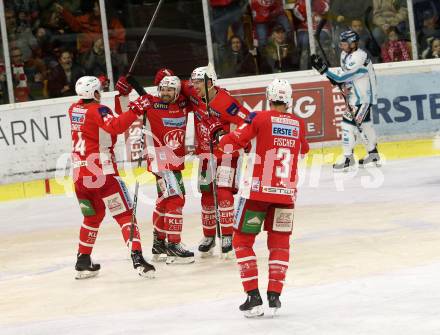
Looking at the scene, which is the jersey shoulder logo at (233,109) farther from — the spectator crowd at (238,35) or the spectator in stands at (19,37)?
the spectator in stands at (19,37)

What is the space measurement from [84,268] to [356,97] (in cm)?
628

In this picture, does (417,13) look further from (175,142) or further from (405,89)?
(175,142)

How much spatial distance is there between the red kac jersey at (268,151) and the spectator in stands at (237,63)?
8.80 m

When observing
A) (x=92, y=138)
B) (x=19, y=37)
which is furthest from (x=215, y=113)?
(x=19, y=37)

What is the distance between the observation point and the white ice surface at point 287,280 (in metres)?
7.33

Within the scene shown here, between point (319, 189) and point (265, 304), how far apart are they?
5.70 meters

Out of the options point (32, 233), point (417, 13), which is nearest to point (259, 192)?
point (32, 233)

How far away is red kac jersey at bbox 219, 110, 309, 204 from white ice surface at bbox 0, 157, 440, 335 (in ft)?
2.63

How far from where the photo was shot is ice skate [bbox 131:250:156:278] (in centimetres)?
922

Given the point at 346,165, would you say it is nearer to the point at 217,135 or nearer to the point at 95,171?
the point at 217,135

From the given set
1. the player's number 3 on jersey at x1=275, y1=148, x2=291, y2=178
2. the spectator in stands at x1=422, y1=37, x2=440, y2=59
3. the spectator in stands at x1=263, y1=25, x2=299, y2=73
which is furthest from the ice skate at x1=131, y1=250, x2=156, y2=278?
the spectator in stands at x1=422, y1=37, x2=440, y2=59

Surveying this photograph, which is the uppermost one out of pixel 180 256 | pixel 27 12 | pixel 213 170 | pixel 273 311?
pixel 27 12

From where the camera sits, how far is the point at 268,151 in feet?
25.0

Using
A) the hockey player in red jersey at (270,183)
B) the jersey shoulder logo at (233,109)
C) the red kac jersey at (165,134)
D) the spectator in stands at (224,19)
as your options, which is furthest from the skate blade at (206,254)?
the spectator in stands at (224,19)
